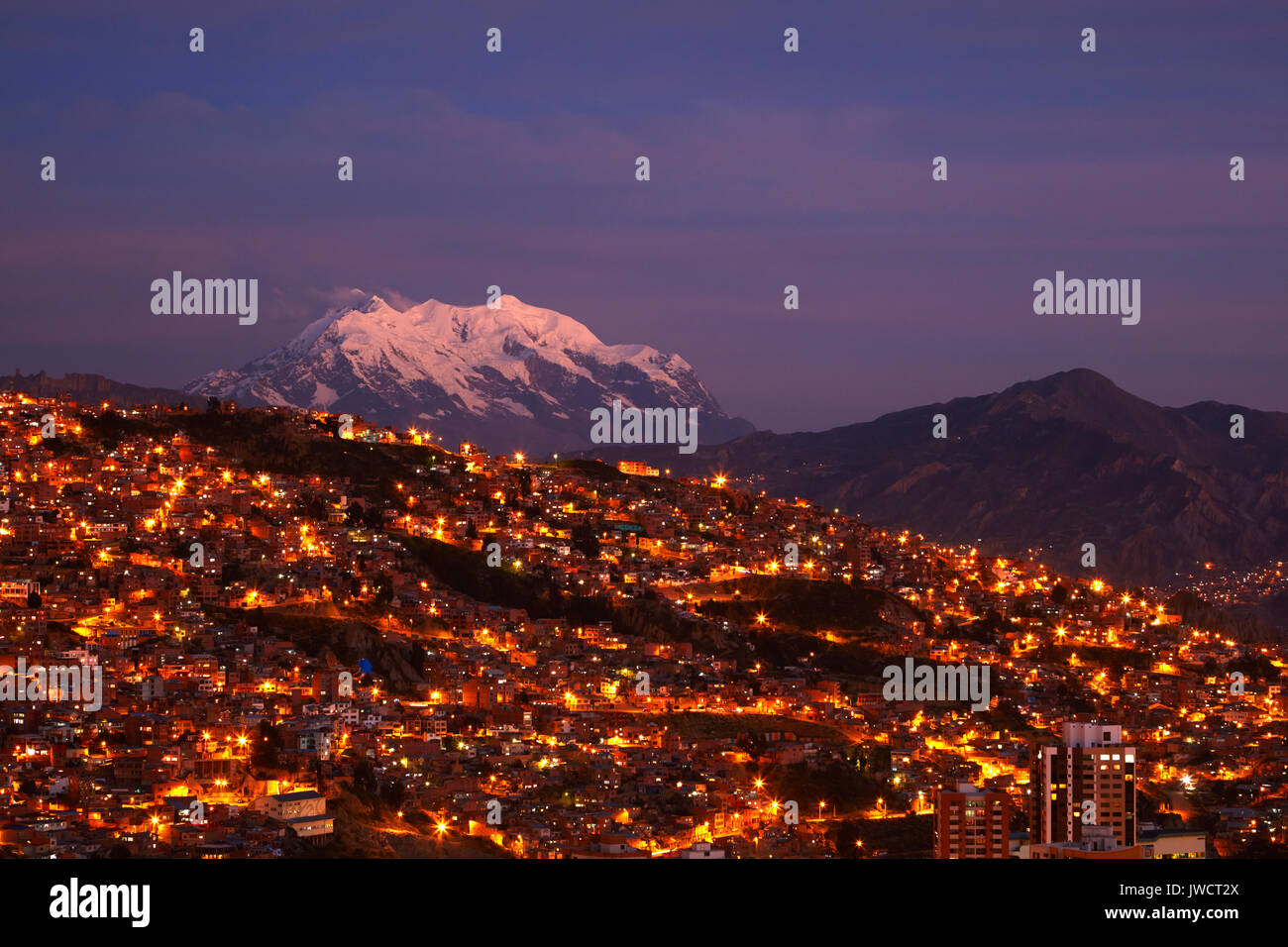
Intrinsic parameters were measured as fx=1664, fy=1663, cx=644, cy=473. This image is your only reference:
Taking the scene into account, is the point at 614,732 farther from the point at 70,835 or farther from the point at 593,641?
the point at 70,835

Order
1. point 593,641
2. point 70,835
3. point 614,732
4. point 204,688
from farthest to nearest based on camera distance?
point 593,641 → point 614,732 → point 204,688 → point 70,835

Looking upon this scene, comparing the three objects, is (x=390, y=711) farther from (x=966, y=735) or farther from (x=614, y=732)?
(x=966, y=735)
